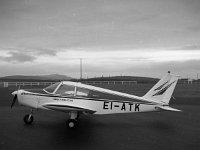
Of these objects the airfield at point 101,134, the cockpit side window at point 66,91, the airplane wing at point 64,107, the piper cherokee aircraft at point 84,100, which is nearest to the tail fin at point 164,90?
the piper cherokee aircraft at point 84,100

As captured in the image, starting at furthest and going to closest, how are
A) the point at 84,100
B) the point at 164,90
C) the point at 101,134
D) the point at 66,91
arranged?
the point at 164,90 < the point at 66,91 < the point at 84,100 < the point at 101,134

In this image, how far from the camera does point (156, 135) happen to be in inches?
336

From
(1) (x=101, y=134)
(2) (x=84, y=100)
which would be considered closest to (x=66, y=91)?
(2) (x=84, y=100)

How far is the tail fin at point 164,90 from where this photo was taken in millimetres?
10562

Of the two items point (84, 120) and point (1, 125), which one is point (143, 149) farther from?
point (1, 125)

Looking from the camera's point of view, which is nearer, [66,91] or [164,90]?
[66,91]

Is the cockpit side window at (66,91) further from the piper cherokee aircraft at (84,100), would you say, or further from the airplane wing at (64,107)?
A: the airplane wing at (64,107)

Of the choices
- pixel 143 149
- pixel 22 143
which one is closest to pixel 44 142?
pixel 22 143

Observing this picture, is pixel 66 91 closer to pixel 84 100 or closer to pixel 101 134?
pixel 84 100

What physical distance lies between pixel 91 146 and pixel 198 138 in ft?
13.5

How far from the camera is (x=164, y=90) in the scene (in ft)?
34.8

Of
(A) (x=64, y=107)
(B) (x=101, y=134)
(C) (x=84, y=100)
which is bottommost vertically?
(B) (x=101, y=134)

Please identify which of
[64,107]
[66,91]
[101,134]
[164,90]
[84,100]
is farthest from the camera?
[164,90]

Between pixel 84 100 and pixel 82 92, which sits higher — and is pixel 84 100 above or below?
below
